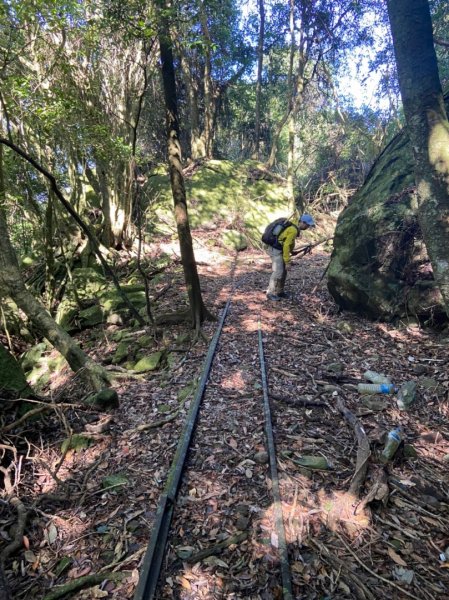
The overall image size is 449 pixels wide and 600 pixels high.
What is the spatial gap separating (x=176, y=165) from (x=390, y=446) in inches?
215

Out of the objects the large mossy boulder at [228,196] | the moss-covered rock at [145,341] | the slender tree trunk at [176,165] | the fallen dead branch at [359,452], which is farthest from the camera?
the large mossy boulder at [228,196]

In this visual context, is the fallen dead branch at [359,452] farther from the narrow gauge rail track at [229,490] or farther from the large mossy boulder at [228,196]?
the large mossy boulder at [228,196]

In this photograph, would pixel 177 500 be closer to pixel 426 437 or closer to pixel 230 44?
pixel 426 437

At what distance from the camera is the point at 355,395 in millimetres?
4758

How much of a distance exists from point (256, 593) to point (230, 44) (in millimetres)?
26175

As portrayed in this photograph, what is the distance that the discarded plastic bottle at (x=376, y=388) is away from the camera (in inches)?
185

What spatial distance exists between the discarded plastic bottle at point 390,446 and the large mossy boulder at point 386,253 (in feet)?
9.94

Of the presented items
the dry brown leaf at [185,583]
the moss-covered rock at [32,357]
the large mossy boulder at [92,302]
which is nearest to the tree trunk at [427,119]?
the dry brown leaf at [185,583]

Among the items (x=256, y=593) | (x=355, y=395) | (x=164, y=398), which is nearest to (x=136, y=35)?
(x=164, y=398)

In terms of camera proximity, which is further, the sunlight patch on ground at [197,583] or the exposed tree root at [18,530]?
the exposed tree root at [18,530]

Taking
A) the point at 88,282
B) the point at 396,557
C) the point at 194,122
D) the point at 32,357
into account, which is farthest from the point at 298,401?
the point at 194,122

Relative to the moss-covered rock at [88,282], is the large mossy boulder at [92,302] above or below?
below

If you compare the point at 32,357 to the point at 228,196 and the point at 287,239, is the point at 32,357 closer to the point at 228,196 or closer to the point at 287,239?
the point at 287,239

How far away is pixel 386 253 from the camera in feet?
21.5
